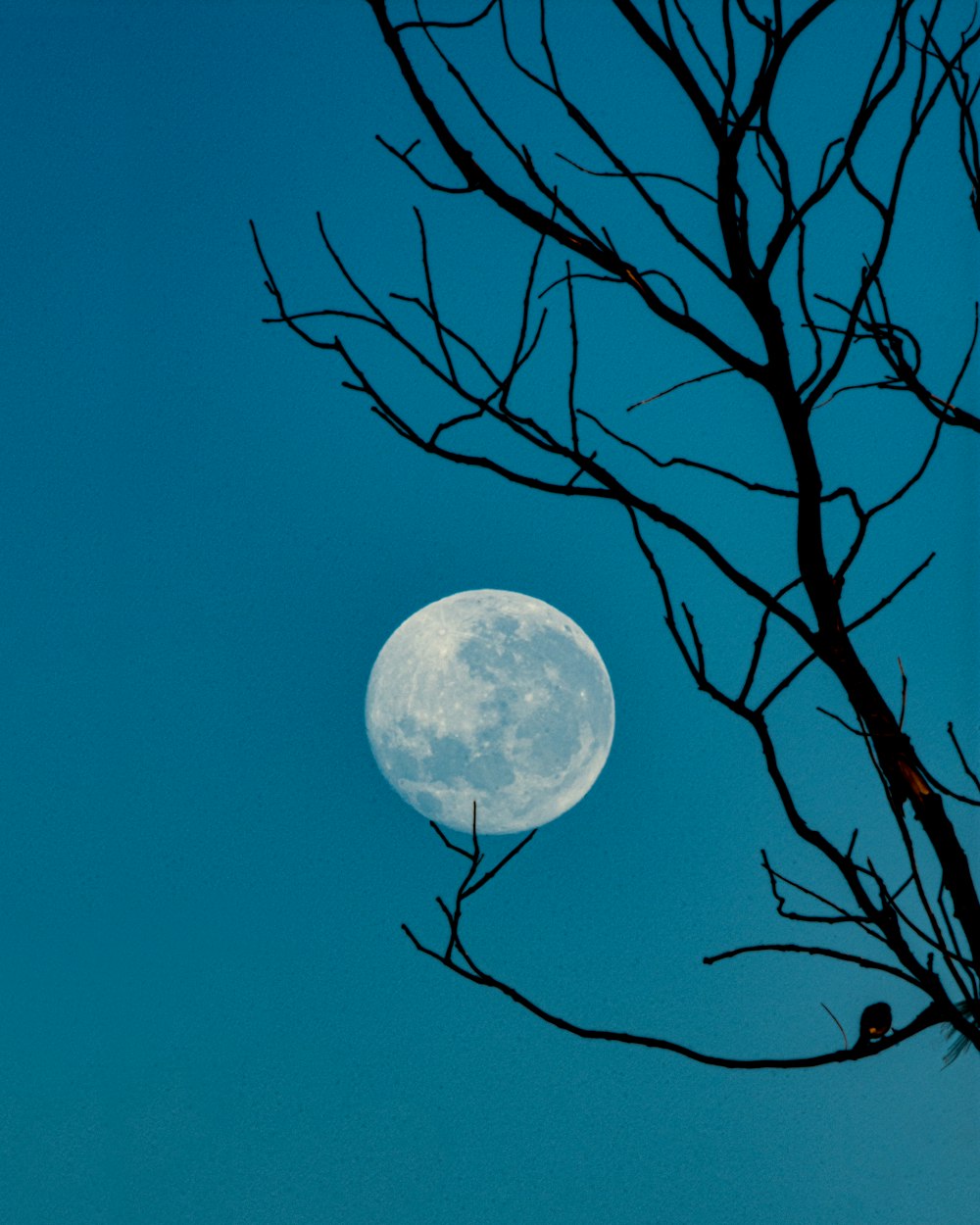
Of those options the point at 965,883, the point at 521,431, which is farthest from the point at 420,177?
the point at 965,883

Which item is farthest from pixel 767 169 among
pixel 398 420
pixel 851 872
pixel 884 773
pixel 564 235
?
pixel 851 872

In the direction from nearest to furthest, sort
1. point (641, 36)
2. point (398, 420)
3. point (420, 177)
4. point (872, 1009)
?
point (641, 36), point (398, 420), point (420, 177), point (872, 1009)

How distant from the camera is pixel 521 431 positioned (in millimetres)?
1569

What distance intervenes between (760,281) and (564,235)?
277 mm

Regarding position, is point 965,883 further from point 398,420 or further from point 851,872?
point 398,420

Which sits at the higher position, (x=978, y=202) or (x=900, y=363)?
(x=978, y=202)

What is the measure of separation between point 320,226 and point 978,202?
1.03 metres

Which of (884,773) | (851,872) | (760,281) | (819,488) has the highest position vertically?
(760,281)

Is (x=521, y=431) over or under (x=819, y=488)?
under

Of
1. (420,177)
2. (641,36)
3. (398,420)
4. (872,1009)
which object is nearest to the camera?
(641,36)

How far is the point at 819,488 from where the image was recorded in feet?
5.13

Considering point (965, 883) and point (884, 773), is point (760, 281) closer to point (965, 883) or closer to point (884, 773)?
point (884, 773)

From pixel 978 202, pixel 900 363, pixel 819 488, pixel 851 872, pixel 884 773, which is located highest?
pixel 978 202

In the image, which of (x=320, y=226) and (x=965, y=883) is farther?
(x=320, y=226)
